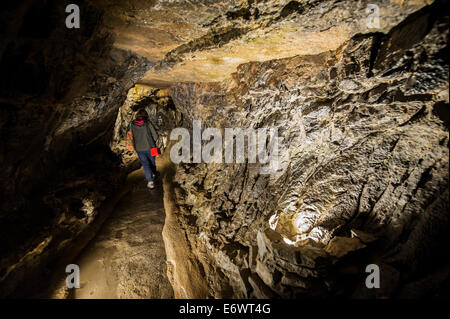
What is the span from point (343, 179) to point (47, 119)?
419 centimetres

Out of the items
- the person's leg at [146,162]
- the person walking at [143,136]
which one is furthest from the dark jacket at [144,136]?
the person's leg at [146,162]

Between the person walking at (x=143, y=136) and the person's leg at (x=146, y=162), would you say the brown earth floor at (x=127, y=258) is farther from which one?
the person walking at (x=143, y=136)

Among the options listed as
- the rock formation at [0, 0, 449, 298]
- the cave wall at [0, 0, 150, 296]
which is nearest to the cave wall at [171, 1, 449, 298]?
the rock formation at [0, 0, 449, 298]

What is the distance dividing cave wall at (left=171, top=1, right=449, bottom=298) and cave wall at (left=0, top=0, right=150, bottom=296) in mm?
2254

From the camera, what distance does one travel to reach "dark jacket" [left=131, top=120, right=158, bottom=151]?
4.67 m

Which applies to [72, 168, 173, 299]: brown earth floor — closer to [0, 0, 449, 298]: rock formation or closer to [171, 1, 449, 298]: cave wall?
[0, 0, 449, 298]: rock formation

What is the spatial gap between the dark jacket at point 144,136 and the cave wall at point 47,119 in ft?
2.69

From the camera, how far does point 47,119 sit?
255cm

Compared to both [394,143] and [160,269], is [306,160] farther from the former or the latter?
[160,269]
